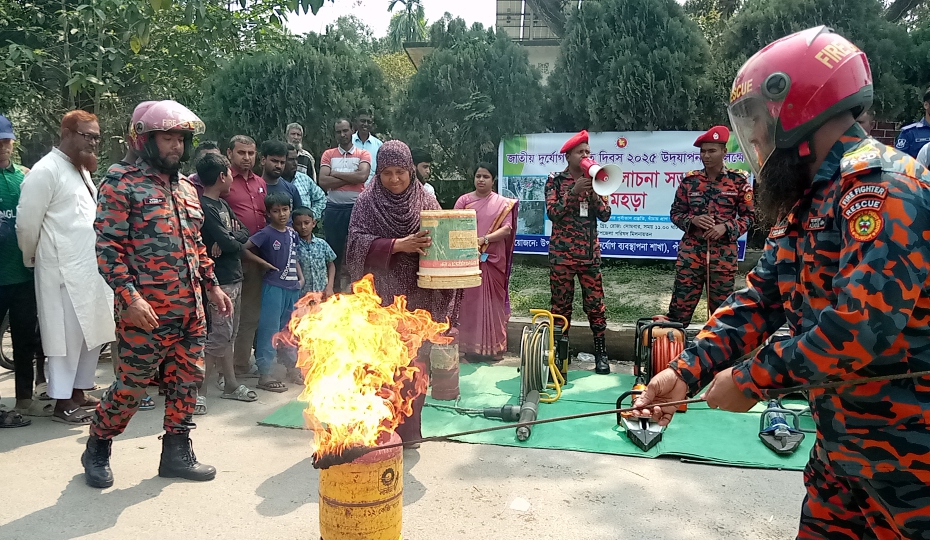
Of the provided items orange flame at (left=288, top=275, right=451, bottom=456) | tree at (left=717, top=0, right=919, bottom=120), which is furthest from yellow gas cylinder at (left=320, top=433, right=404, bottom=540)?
tree at (left=717, top=0, right=919, bottom=120)

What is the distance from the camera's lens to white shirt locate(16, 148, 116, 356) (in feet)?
16.7

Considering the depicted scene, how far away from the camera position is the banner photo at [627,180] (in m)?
10.3

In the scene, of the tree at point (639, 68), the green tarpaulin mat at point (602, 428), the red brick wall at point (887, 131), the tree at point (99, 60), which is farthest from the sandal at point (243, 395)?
the red brick wall at point (887, 131)

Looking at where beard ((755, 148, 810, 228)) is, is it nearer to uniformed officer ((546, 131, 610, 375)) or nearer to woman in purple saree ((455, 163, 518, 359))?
uniformed officer ((546, 131, 610, 375))

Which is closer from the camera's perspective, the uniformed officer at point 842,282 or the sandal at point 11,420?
the uniformed officer at point 842,282

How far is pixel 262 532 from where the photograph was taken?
369 centimetres

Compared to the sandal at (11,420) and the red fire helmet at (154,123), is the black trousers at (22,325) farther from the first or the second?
the red fire helmet at (154,123)

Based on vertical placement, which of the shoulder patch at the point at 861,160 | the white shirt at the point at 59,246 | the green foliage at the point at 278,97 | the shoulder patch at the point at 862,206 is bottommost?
the white shirt at the point at 59,246

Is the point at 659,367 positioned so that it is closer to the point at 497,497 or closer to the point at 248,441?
the point at 497,497

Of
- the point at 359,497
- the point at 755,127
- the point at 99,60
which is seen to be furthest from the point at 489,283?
the point at 99,60

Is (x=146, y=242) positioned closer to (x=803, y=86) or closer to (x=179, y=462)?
(x=179, y=462)

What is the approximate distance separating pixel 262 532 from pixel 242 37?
10527 mm

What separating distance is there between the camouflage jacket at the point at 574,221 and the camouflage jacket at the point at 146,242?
395 cm

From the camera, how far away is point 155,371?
416cm
